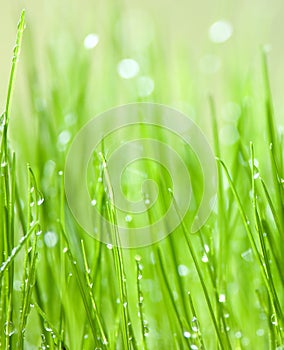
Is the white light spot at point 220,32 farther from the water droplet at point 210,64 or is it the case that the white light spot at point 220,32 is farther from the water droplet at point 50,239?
the water droplet at point 50,239

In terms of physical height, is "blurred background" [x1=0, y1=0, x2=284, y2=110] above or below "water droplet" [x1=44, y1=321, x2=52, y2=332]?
above

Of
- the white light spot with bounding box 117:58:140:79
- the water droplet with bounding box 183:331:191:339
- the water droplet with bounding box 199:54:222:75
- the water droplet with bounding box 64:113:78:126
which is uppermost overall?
the water droplet with bounding box 199:54:222:75

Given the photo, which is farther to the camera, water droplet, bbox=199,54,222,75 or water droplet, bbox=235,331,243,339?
water droplet, bbox=199,54,222,75

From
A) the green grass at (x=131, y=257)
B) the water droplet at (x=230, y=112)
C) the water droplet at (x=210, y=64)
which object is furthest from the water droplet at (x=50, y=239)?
the water droplet at (x=210, y=64)

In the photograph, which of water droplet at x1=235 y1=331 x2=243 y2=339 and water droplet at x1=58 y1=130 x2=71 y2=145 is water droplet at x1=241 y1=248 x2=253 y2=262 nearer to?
water droplet at x1=235 y1=331 x2=243 y2=339

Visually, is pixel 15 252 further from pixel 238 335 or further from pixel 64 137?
pixel 64 137

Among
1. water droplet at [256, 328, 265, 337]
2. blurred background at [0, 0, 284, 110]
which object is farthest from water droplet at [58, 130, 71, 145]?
water droplet at [256, 328, 265, 337]

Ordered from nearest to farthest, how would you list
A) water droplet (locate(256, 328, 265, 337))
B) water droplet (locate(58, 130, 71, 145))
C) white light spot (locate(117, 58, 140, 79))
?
water droplet (locate(256, 328, 265, 337)), water droplet (locate(58, 130, 71, 145)), white light spot (locate(117, 58, 140, 79))

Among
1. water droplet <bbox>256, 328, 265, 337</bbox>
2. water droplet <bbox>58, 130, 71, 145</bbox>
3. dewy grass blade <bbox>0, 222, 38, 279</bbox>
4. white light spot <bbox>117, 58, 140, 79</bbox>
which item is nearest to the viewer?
dewy grass blade <bbox>0, 222, 38, 279</bbox>
